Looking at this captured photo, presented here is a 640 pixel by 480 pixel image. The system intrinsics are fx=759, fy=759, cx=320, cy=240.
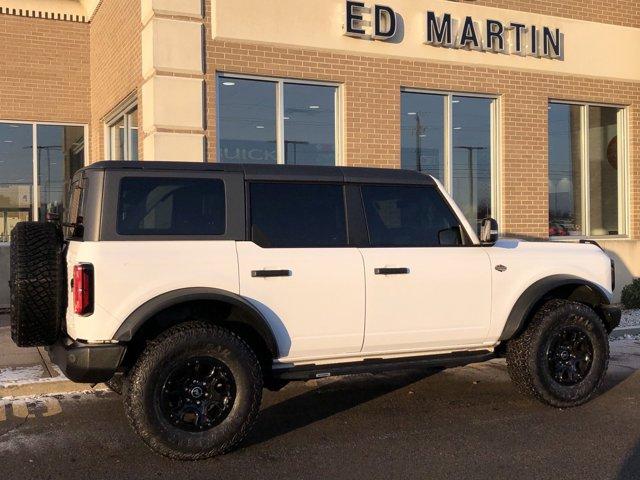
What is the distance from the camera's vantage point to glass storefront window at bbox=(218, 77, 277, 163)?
10062mm

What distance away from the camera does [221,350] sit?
16.7 feet

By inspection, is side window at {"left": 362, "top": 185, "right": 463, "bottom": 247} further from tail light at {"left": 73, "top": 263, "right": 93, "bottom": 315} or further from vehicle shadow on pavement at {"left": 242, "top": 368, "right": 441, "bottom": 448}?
tail light at {"left": 73, "top": 263, "right": 93, "bottom": 315}

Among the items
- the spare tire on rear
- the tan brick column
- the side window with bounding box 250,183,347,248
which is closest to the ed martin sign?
the tan brick column

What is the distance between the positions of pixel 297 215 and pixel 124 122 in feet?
21.6

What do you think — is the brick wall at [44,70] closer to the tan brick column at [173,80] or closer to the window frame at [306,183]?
the tan brick column at [173,80]

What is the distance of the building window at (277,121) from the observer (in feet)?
33.1

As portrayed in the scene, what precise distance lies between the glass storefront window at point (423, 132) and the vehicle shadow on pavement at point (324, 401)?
4225 millimetres

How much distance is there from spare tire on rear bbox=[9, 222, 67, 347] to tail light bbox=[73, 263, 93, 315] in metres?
0.37

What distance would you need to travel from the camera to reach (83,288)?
480 centimetres

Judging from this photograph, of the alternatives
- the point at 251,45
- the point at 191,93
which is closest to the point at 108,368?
the point at 191,93

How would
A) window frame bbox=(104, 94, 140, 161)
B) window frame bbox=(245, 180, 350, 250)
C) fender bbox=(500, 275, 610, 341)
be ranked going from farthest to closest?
window frame bbox=(104, 94, 140, 161)
fender bbox=(500, 275, 610, 341)
window frame bbox=(245, 180, 350, 250)

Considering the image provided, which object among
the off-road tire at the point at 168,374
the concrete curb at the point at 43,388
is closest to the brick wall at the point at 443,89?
the concrete curb at the point at 43,388

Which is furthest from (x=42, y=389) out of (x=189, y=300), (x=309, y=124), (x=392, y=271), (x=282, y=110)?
(x=309, y=124)

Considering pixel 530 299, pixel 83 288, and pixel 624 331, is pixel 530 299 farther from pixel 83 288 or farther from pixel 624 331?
pixel 624 331
